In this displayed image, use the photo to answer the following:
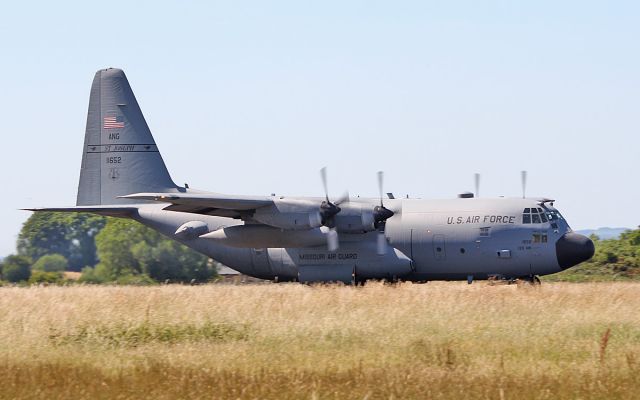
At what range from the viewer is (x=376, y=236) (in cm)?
2736

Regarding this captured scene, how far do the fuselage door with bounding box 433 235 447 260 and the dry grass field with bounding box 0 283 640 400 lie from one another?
2741 millimetres

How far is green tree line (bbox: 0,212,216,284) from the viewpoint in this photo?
1292 inches

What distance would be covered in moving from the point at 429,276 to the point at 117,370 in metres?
16.2

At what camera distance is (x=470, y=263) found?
2662 cm

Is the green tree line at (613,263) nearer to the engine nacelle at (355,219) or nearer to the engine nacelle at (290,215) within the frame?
the engine nacelle at (355,219)

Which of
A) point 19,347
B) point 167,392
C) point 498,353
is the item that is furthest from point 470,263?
point 167,392

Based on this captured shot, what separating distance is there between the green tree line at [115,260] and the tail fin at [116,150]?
2875 mm

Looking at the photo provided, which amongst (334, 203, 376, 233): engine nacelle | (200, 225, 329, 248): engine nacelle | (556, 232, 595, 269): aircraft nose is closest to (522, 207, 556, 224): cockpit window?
(556, 232, 595, 269): aircraft nose

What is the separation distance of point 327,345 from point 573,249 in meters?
13.1

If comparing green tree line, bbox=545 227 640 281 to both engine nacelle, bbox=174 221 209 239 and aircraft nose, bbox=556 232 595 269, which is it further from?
engine nacelle, bbox=174 221 209 239

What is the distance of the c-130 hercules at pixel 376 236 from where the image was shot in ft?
85.9

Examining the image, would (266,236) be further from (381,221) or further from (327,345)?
(327,345)

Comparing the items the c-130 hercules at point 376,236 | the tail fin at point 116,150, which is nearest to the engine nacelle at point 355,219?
the c-130 hercules at point 376,236

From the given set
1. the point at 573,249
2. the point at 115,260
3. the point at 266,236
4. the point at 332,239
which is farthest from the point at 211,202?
the point at 573,249
